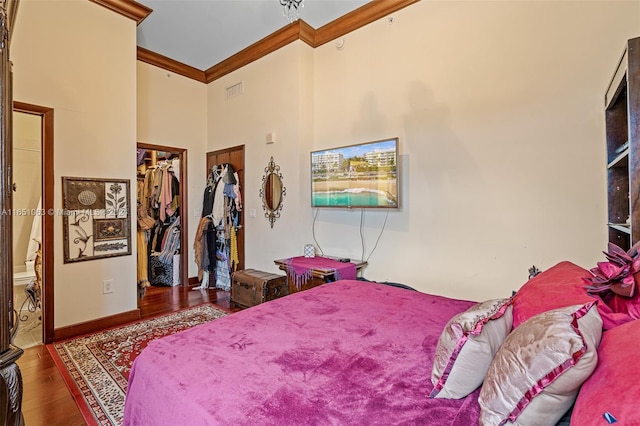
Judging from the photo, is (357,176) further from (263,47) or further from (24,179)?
(24,179)

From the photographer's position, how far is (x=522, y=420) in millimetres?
717

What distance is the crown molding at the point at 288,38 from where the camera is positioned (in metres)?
3.02

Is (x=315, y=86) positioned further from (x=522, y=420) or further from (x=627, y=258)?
(x=522, y=420)

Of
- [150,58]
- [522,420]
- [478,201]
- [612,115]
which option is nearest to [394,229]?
[478,201]

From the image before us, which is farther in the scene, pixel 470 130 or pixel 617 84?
pixel 470 130

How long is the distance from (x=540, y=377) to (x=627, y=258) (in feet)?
2.15

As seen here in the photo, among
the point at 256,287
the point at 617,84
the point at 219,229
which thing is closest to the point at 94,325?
the point at 256,287

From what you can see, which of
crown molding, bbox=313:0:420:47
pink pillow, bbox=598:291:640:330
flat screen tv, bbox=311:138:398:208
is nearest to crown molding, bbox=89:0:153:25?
crown molding, bbox=313:0:420:47

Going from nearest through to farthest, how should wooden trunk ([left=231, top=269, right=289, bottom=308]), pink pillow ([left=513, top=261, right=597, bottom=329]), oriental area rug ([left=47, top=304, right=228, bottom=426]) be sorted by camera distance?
1. pink pillow ([left=513, top=261, right=597, bottom=329])
2. oriental area rug ([left=47, top=304, right=228, bottom=426])
3. wooden trunk ([left=231, top=269, right=289, bottom=308])

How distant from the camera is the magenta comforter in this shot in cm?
89

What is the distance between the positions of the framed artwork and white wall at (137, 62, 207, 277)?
1180mm

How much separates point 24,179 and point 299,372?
14.0 feet

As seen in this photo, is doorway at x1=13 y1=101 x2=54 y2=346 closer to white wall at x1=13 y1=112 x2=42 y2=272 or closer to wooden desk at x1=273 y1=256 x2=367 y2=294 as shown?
white wall at x1=13 y1=112 x2=42 y2=272

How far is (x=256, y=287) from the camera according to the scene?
3.36 meters
